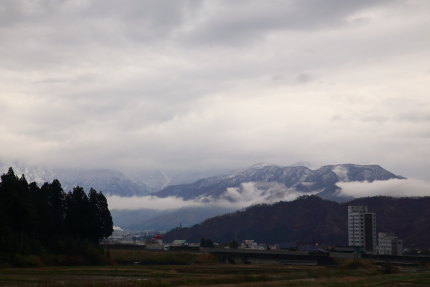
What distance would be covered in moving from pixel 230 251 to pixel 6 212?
7646 cm

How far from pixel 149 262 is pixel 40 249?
37067mm

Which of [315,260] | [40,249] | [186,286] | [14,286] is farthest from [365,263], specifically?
[14,286]

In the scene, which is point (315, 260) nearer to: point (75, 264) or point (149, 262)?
point (149, 262)

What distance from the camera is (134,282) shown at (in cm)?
7306

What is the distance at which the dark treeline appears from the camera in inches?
4542

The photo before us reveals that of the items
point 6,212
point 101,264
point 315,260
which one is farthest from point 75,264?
point 315,260

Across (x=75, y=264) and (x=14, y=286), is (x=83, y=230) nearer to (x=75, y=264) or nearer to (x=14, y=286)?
(x=75, y=264)

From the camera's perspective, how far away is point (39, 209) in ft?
452

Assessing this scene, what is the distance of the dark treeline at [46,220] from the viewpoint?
115 m

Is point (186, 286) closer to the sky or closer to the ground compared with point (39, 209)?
closer to the ground

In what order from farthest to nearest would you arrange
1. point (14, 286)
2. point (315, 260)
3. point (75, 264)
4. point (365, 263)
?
point (315, 260), point (365, 263), point (75, 264), point (14, 286)

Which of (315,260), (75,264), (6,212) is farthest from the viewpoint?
(315,260)

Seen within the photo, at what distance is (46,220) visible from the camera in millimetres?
138875

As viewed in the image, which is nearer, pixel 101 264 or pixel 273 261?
pixel 101 264
